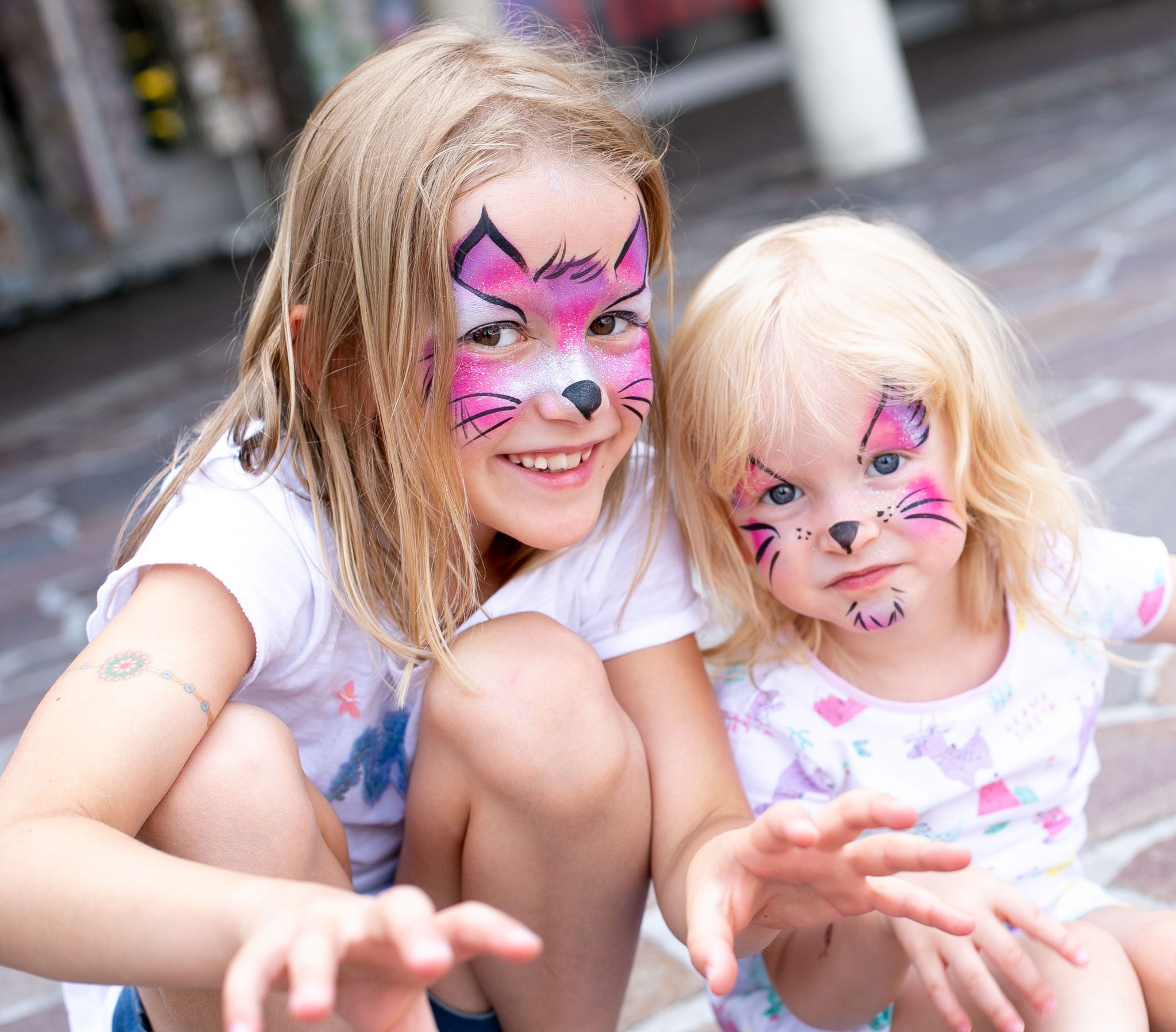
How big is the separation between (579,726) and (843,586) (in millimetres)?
315

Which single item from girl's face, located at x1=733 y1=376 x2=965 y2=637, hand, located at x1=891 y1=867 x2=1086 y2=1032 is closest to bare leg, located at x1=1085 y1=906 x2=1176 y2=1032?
hand, located at x1=891 y1=867 x2=1086 y2=1032

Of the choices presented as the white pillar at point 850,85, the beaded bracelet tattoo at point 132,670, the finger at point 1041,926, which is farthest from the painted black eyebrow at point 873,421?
the white pillar at point 850,85

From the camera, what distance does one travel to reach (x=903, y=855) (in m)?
0.93

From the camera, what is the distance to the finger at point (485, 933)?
0.73 m

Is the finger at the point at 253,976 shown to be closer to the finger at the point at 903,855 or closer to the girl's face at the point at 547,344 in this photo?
the finger at the point at 903,855

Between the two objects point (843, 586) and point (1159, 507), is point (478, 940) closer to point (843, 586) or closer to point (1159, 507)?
point (843, 586)

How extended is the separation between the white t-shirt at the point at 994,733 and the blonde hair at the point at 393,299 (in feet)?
1.20

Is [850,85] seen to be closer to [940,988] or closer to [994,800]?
[994,800]

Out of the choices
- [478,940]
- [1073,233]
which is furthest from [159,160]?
[478,940]

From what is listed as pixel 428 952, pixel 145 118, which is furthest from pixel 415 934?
pixel 145 118

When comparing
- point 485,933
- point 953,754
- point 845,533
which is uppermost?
point 485,933

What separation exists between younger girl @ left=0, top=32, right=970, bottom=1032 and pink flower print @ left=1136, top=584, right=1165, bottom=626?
468 millimetres

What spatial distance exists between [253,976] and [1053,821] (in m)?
0.92

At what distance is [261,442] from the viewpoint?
4.33 feet
